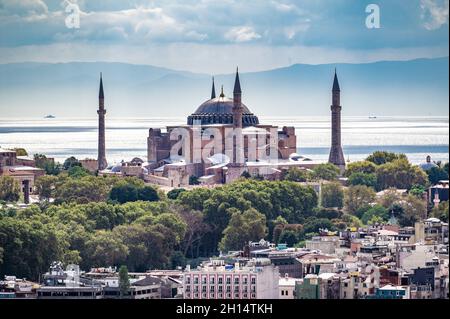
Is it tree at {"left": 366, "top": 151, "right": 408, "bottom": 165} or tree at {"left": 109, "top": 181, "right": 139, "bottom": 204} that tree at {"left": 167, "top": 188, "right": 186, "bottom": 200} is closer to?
tree at {"left": 109, "top": 181, "right": 139, "bottom": 204}

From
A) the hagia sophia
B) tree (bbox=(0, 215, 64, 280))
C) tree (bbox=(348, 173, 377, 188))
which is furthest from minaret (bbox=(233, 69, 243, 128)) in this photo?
tree (bbox=(0, 215, 64, 280))

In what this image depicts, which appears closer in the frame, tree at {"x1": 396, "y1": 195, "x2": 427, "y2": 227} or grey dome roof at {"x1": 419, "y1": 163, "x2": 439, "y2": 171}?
tree at {"x1": 396, "y1": 195, "x2": 427, "y2": 227}

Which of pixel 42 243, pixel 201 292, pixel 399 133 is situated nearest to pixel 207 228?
pixel 42 243

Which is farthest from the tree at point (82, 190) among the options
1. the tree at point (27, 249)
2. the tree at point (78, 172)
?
the tree at point (27, 249)

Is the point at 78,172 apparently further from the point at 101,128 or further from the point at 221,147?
the point at 221,147

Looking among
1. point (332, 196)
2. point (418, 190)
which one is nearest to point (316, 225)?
point (332, 196)

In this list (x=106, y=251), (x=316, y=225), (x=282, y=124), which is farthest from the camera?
(x=282, y=124)
